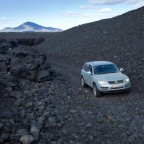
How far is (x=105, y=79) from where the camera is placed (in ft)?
68.2

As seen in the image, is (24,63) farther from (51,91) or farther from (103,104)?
(103,104)

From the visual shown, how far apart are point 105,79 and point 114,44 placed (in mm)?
26097

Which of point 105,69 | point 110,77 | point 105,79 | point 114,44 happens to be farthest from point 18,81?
point 114,44

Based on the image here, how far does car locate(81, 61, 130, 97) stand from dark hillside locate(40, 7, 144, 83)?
3.38 meters

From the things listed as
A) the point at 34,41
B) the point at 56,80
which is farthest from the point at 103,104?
the point at 34,41

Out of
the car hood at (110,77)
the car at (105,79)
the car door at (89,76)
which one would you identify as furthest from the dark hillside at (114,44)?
the car door at (89,76)

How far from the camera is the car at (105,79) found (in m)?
20.5

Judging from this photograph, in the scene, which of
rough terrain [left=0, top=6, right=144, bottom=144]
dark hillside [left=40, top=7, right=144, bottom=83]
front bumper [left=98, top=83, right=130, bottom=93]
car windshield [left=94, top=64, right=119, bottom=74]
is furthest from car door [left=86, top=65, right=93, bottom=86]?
dark hillside [left=40, top=7, right=144, bottom=83]

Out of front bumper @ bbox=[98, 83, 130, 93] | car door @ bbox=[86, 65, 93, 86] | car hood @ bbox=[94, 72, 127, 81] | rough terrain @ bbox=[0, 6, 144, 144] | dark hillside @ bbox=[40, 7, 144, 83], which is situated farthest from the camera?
dark hillside @ bbox=[40, 7, 144, 83]

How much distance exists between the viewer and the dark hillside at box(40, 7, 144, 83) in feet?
107

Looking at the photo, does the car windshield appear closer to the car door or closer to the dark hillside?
the car door

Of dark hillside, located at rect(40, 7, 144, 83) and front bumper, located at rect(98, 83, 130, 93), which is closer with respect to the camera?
front bumper, located at rect(98, 83, 130, 93)

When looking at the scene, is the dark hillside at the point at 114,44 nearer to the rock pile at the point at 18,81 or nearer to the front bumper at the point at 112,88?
the front bumper at the point at 112,88

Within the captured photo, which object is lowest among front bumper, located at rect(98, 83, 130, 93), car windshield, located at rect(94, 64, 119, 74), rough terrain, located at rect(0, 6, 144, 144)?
rough terrain, located at rect(0, 6, 144, 144)
